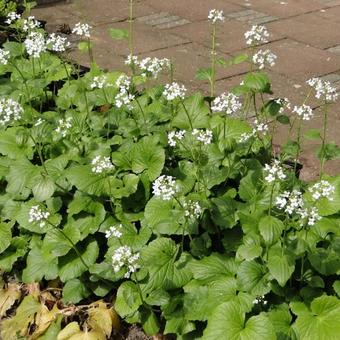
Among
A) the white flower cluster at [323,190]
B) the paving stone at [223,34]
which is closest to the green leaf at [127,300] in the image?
the white flower cluster at [323,190]

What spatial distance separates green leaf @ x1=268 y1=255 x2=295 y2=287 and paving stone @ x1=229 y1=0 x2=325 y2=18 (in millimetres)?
4783

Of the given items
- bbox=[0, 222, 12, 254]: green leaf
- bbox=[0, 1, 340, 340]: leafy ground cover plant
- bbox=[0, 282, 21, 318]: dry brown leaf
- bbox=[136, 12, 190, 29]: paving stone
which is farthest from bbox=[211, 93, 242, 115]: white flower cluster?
bbox=[136, 12, 190, 29]: paving stone

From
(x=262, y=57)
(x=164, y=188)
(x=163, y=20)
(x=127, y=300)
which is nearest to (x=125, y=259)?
(x=127, y=300)

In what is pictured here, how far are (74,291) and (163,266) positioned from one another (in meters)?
0.49

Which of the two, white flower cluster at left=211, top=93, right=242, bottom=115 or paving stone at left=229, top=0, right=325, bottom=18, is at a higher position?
white flower cluster at left=211, top=93, right=242, bottom=115

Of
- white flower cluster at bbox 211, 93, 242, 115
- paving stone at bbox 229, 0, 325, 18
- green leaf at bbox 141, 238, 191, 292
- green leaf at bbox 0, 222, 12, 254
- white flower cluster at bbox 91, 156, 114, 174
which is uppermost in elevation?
white flower cluster at bbox 211, 93, 242, 115

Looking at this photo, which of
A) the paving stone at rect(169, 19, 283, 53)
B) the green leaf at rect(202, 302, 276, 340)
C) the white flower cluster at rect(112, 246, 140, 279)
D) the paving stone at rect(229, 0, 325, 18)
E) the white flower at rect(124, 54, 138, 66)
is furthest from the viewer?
the paving stone at rect(229, 0, 325, 18)

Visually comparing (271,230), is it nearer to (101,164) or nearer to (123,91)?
(101,164)

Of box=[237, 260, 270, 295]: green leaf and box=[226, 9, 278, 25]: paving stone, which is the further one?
box=[226, 9, 278, 25]: paving stone

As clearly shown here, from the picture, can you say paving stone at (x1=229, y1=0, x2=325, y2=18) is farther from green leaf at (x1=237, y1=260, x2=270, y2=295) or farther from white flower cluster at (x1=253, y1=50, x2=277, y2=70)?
green leaf at (x1=237, y1=260, x2=270, y2=295)

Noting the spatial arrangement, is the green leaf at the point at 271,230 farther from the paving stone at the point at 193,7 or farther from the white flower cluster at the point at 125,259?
the paving stone at the point at 193,7

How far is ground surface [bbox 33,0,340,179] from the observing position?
17.1ft

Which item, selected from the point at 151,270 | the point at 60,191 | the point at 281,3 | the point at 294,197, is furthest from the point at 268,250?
the point at 281,3

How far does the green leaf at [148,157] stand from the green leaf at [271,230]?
23.1 inches
